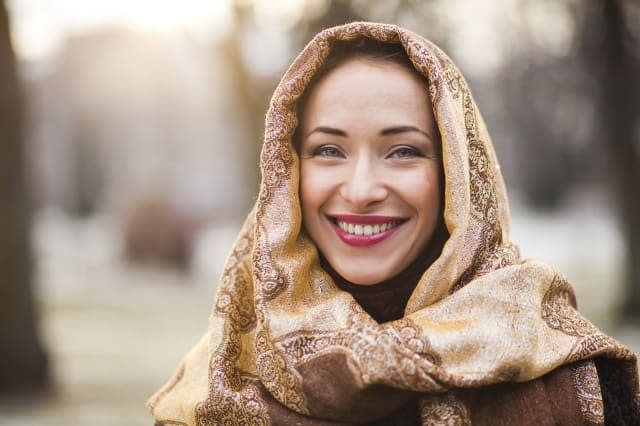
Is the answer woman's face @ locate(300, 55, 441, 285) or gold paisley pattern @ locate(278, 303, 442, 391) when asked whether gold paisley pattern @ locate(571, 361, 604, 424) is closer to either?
gold paisley pattern @ locate(278, 303, 442, 391)

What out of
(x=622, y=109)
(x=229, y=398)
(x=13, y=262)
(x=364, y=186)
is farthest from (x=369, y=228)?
(x=622, y=109)

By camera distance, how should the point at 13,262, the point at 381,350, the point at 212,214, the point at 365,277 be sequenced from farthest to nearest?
1. the point at 212,214
2. the point at 13,262
3. the point at 365,277
4. the point at 381,350

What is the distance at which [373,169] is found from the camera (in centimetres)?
202

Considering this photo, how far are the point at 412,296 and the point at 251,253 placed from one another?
543mm

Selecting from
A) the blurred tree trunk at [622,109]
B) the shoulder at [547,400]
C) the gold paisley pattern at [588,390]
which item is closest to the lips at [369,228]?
the shoulder at [547,400]

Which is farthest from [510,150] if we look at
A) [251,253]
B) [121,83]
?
[251,253]

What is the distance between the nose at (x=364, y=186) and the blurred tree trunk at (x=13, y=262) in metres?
5.63

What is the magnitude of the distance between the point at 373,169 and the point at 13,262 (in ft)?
18.8

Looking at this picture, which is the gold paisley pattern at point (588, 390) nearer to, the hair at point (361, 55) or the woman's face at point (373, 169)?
the woman's face at point (373, 169)

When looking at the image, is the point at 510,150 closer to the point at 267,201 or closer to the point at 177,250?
the point at 177,250

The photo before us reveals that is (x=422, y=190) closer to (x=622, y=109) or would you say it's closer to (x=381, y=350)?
(x=381, y=350)

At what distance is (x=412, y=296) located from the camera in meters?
2.01

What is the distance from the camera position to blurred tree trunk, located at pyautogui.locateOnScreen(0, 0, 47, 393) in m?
6.79

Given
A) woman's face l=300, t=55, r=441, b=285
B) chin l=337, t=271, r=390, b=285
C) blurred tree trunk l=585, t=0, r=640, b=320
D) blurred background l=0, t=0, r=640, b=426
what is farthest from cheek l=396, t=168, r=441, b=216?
blurred tree trunk l=585, t=0, r=640, b=320
